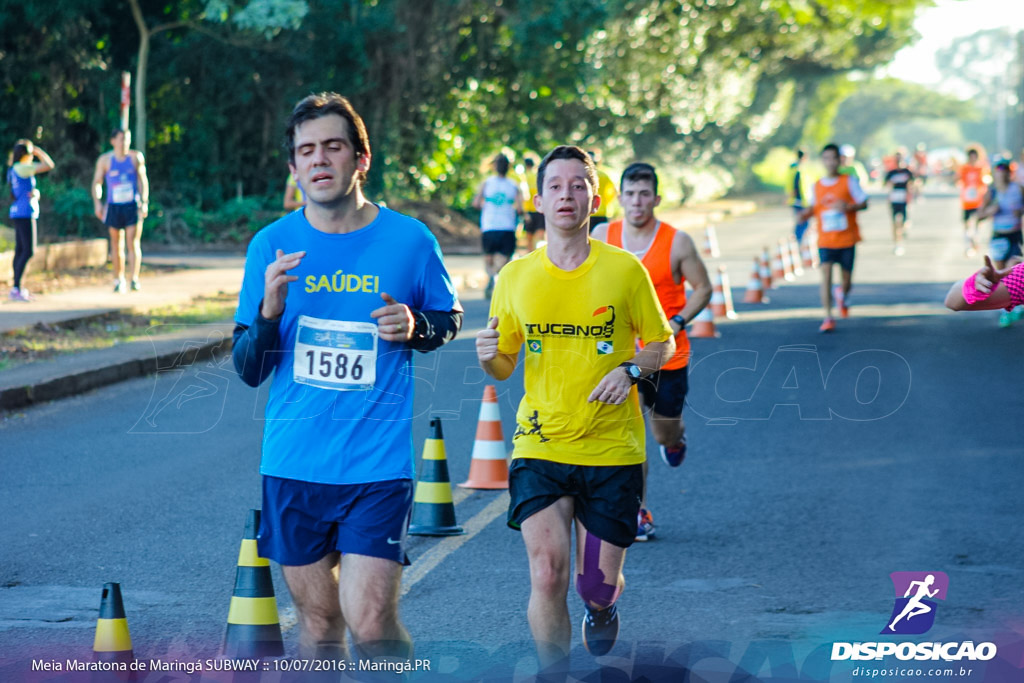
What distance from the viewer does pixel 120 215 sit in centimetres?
1720

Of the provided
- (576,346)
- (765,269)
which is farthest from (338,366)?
(765,269)

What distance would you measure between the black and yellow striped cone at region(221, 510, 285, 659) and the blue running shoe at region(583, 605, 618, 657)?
1033 millimetres

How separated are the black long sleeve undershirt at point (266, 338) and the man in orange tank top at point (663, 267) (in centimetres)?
277

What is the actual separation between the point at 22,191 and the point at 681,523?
1079 centimetres

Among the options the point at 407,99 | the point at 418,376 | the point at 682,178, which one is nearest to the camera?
the point at 418,376

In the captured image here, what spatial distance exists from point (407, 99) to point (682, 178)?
2331 cm

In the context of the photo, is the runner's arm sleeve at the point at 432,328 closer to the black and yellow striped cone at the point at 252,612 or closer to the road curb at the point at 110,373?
the black and yellow striped cone at the point at 252,612

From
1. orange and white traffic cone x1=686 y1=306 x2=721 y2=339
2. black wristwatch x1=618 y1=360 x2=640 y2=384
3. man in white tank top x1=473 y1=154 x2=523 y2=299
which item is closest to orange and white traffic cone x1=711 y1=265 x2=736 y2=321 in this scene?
orange and white traffic cone x1=686 y1=306 x2=721 y2=339

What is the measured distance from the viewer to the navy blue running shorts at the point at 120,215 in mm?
17153

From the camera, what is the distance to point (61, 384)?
1150 centimetres

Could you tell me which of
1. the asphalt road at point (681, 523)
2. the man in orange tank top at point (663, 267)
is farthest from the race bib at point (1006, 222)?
the man in orange tank top at point (663, 267)

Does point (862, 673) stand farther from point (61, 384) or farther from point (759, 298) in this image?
point (759, 298)

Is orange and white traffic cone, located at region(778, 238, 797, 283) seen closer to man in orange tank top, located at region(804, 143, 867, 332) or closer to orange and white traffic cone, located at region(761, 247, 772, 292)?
orange and white traffic cone, located at region(761, 247, 772, 292)

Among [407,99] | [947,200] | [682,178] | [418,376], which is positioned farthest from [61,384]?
[947,200]
